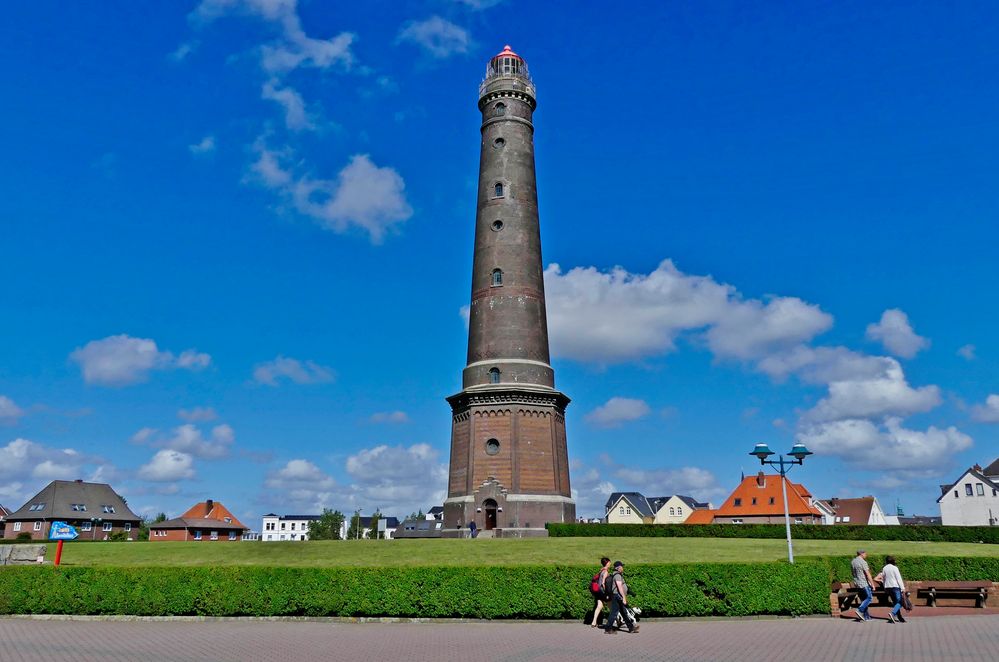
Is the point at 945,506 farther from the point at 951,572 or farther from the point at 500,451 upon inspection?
the point at 951,572

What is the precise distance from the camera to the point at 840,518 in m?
88.1

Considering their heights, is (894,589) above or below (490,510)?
below

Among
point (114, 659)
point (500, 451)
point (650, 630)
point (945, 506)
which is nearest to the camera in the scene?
point (114, 659)

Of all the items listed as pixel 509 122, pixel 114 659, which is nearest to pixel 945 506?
pixel 509 122

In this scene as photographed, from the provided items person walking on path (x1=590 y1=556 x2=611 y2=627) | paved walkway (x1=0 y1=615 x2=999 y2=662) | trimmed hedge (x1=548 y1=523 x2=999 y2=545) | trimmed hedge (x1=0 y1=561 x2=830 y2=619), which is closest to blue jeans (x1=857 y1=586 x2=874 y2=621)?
paved walkway (x1=0 y1=615 x2=999 y2=662)

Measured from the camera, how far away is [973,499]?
72875 mm

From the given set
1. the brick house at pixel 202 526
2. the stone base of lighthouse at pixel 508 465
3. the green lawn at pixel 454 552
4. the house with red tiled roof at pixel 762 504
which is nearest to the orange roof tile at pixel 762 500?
the house with red tiled roof at pixel 762 504

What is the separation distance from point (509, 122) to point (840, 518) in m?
65.5

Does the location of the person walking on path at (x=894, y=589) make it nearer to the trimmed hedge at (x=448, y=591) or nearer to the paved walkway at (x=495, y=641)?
the paved walkway at (x=495, y=641)

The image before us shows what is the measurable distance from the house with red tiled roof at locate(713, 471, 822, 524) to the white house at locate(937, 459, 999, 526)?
12.0m

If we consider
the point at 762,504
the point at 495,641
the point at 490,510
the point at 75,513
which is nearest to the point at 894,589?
the point at 495,641

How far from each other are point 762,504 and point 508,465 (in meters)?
42.7

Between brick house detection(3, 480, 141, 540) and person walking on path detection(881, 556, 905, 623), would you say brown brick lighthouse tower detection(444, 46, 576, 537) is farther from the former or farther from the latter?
brick house detection(3, 480, 141, 540)

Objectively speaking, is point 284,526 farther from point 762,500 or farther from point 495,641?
point 495,641
